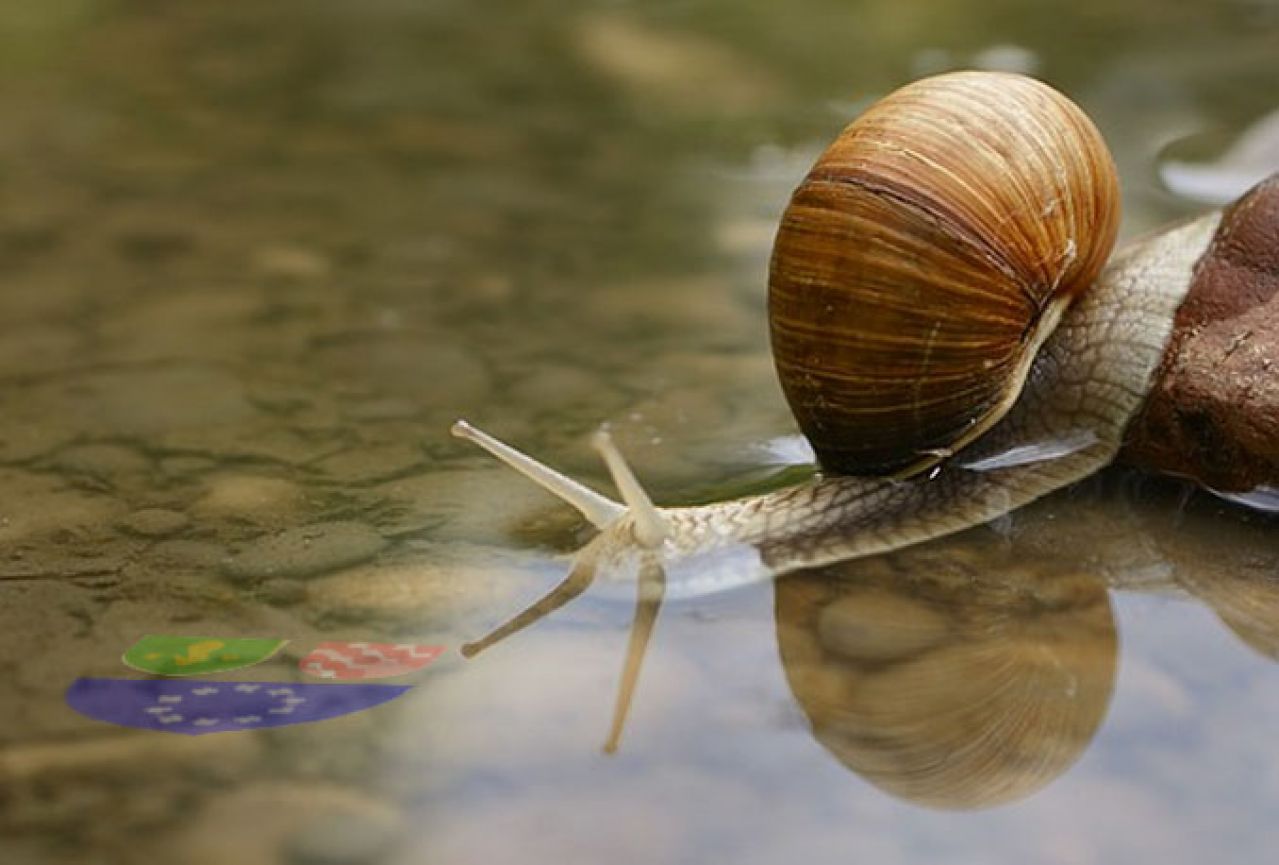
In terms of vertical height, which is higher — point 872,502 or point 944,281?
point 944,281

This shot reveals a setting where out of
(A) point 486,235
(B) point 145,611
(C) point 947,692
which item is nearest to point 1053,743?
(C) point 947,692

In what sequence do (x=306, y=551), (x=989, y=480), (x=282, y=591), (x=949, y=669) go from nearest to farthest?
(x=949, y=669) → (x=282, y=591) → (x=306, y=551) → (x=989, y=480)

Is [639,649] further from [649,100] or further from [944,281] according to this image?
[649,100]

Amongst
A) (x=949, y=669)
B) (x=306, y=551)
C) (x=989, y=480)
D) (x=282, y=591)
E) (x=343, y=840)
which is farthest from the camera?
(x=989, y=480)

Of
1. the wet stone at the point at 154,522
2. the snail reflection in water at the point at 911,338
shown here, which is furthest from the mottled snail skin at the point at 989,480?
the wet stone at the point at 154,522

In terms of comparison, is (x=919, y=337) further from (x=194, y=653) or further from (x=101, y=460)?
(x=101, y=460)

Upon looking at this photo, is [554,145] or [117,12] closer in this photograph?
[554,145]

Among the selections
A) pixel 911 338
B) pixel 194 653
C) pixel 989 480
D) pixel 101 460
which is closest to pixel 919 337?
pixel 911 338
